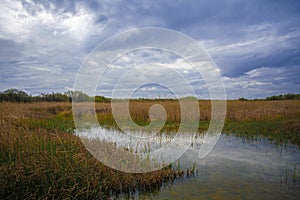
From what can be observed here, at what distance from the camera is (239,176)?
15.9 ft

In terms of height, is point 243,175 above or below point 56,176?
below

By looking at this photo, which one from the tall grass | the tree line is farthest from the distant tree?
the tall grass

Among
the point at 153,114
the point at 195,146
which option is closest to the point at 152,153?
the point at 195,146

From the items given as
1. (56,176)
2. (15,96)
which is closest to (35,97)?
(15,96)

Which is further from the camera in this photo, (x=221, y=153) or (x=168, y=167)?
(x=221, y=153)

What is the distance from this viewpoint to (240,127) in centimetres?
1018

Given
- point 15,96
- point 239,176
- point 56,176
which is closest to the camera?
point 56,176

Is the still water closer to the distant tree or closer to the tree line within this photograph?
the tree line

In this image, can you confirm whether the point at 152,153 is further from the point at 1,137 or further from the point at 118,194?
the point at 1,137

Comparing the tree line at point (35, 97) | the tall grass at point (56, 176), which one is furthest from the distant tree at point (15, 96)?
the tall grass at point (56, 176)

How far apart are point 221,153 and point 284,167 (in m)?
1.69

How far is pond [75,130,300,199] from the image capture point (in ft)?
13.3

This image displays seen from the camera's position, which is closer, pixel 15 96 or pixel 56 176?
pixel 56 176

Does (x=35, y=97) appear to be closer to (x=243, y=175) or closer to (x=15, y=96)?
(x=15, y=96)
